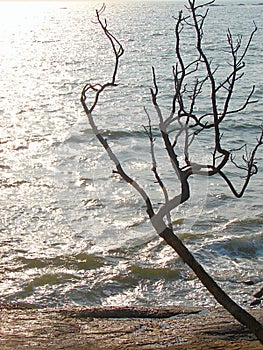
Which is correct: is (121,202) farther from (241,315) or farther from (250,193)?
(241,315)

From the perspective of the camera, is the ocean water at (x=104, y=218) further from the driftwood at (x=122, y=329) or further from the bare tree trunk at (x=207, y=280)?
the bare tree trunk at (x=207, y=280)

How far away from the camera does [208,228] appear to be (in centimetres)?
1027

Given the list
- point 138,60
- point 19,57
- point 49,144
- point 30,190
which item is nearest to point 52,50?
point 19,57

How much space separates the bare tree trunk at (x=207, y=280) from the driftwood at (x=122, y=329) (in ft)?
1.99

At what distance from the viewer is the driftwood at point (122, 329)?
5.33 meters

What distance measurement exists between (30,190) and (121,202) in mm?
1888

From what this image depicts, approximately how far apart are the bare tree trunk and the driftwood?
61cm

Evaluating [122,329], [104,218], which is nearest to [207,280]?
[122,329]

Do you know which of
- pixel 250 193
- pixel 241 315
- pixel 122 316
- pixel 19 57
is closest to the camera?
pixel 241 315

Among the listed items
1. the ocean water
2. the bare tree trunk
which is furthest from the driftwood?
the ocean water

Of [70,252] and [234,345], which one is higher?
[234,345]

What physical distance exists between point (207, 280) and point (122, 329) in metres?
1.98

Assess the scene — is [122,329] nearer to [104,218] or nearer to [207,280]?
[207,280]

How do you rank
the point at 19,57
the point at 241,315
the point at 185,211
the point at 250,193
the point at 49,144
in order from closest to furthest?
the point at 241,315, the point at 185,211, the point at 250,193, the point at 49,144, the point at 19,57
